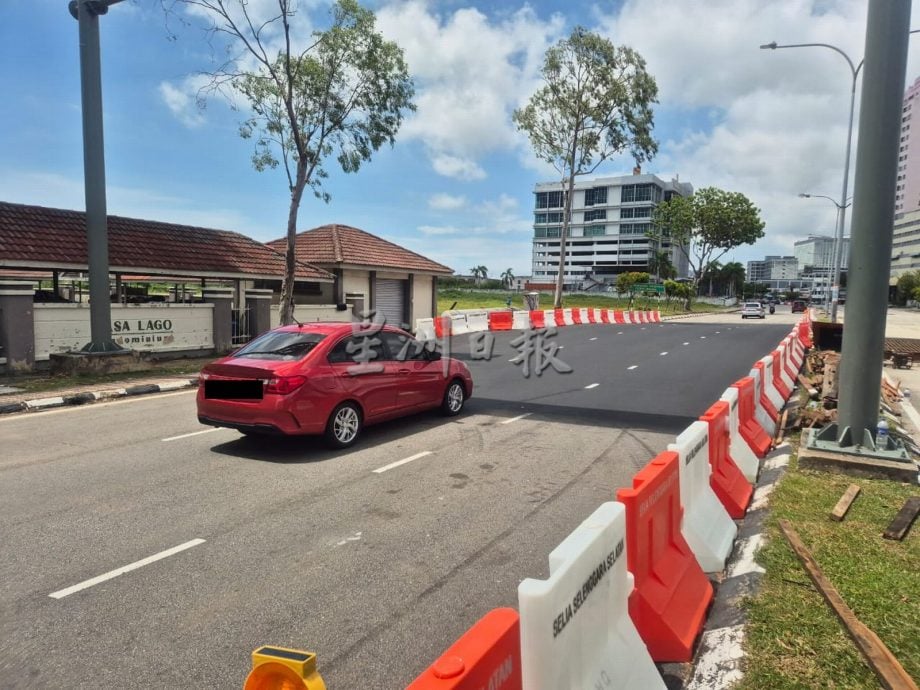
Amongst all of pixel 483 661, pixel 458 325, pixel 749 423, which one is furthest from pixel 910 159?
pixel 483 661

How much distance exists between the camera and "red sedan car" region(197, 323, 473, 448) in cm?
673

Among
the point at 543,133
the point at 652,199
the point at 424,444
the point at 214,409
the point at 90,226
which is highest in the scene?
the point at 652,199

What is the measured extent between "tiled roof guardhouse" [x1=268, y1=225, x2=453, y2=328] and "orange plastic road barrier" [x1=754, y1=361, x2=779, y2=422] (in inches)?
672

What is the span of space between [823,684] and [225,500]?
464 cm

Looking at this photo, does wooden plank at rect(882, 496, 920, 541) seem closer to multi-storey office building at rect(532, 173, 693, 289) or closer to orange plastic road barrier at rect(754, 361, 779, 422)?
orange plastic road barrier at rect(754, 361, 779, 422)

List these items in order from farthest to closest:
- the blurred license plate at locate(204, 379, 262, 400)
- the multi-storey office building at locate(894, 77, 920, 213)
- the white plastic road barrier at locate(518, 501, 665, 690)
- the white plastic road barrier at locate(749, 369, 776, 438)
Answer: the multi-storey office building at locate(894, 77, 920, 213), the white plastic road barrier at locate(749, 369, 776, 438), the blurred license plate at locate(204, 379, 262, 400), the white plastic road barrier at locate(518, 501, 665, 690)

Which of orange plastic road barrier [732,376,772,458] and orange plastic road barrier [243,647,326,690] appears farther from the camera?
orange plastic road barrier [732,376,772,458]

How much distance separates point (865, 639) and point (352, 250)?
82.6 feet

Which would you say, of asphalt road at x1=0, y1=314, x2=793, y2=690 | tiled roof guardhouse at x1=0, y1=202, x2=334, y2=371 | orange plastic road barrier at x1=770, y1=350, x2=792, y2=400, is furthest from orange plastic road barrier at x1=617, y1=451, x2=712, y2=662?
tiled roof guardhouse at x1=0, y1=202, x2=334, y2=371

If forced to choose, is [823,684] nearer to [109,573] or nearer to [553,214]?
[109,573]

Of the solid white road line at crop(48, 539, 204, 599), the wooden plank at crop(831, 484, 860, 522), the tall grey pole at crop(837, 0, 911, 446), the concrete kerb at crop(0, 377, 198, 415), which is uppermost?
the tall grey pole at crop(837, 0, 911, 446)

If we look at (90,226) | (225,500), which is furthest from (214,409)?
(90,226)

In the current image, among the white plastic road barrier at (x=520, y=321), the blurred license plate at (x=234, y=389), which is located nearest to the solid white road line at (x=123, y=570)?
the blurred license plate at (x=234, y=389)

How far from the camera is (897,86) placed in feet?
19.1
